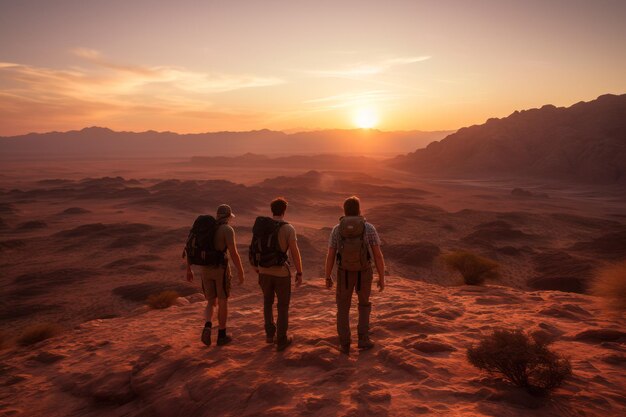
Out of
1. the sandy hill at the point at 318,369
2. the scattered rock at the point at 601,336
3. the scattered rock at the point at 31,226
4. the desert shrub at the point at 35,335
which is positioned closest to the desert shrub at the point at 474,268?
the sandy hill at the point at 318,369

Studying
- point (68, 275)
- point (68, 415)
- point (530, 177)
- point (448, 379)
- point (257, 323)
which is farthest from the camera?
point (530, 177)

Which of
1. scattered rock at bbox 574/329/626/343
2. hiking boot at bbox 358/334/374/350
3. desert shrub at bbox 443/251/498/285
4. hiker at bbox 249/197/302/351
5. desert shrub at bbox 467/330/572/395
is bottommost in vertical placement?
desert shrub at bbox 443/251/498/285

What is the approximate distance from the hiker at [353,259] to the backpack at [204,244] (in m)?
1.58

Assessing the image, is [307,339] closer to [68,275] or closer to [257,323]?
[257,323]

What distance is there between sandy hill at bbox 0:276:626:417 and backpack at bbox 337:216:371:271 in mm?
1257

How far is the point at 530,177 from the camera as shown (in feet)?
→ 224

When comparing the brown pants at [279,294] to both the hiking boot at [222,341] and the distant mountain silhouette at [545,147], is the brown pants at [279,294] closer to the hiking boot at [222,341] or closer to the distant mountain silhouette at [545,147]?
the hiking boot at [222,341]

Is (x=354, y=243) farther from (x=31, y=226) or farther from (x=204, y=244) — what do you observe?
(x=31, y=226)

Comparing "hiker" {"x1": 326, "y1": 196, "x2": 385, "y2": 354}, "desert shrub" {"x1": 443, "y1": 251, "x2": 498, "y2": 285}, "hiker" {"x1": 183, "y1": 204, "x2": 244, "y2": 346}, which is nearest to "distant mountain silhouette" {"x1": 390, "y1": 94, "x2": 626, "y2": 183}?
"desert shrub" {"x1": 443, "y1": 251, "x2": 498, "y2": 285}

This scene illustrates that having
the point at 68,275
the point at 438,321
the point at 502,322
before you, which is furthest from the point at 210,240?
the point at 68,275

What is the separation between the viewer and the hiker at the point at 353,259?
4.57 metres

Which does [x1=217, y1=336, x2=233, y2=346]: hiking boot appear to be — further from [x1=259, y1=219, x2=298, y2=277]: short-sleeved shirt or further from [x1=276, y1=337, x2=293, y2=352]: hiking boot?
[x1=259, y1=219, x2=298, y2=277]: short-sleeved shirt

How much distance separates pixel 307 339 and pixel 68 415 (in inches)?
121

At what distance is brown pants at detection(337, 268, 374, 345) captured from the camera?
4727mm
